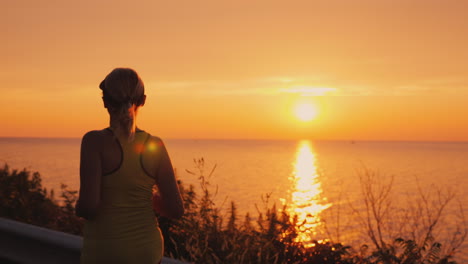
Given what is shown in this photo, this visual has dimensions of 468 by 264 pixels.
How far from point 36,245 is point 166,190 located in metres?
2.84

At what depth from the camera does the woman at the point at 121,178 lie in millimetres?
2254

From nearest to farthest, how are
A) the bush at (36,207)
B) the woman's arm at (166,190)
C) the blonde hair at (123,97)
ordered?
the blonde hair at (123,97) < the woman's arm at (166,190) < the bush at (36,207)

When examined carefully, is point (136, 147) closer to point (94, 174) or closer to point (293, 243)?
point (94, 174)

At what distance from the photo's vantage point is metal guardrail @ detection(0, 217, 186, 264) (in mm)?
4258

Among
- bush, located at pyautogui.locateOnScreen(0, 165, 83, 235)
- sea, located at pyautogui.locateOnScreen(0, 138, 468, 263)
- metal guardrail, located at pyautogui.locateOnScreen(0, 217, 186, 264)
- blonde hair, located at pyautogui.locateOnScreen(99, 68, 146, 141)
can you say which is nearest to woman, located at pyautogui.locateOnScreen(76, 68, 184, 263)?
blonde hair, located at pyautogui.locateOnScreen(99, 68, 146, 141)

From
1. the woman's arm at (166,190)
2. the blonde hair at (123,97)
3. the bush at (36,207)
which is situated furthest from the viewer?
the bush at (36,207)

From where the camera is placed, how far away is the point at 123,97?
2.23 meters

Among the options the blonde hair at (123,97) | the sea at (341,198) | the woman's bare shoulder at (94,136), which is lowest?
the woman's bare shoulder at (94,136)

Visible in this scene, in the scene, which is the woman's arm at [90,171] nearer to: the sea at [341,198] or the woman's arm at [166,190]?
the woman's arm at [166,190]

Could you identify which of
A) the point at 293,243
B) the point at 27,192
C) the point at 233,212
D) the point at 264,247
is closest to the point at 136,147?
the point at 264,247

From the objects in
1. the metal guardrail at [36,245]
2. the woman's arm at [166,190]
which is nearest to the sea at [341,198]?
the metal guardrail at [36,245]

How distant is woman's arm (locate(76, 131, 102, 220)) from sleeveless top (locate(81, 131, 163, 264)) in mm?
53

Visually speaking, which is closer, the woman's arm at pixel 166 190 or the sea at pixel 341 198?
the woman's arm at pixel 166 190

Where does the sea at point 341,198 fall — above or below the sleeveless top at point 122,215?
above
